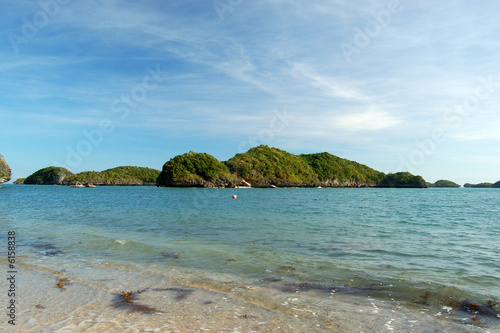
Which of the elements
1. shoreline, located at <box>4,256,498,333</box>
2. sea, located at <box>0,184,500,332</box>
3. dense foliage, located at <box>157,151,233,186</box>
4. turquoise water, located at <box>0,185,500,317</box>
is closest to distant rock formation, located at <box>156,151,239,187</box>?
dense foliage, located at <box>157,151,233,186</box>

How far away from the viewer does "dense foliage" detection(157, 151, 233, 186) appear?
154250mm

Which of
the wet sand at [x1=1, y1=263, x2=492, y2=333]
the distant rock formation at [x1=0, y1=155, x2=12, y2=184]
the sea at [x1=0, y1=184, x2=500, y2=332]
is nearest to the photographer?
the wet sand at [x1=1, y1=263, x2=492, y2=333]

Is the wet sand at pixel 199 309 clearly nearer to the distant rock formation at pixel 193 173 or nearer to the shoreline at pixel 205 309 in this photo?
the shoreline at pixel 205 309

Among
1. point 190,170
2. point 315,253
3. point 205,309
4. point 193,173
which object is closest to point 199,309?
point 205,309

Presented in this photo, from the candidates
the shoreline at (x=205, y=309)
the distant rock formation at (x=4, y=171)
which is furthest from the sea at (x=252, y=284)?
the distant rock formation at (x=4, y=171)

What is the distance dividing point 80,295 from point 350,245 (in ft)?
40.1

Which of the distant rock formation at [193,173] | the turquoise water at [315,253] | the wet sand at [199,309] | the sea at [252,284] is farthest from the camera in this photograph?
the distant rock formation at [193,173]

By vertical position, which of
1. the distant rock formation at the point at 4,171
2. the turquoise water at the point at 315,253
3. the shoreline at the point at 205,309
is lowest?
the turquoise water at the point at 315,253

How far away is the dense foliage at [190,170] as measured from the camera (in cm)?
15425

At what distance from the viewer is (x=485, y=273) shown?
10.8 m

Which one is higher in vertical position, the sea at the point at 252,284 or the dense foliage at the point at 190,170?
the dense foliage at the point at 190,170

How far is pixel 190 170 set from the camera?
159 metres

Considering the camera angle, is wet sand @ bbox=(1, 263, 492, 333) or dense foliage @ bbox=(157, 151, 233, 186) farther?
dense foliage @ bbox=(157, 151, 233, 186)

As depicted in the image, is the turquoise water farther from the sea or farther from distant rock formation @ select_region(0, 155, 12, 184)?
distant rock formation @ select_region(0, 155, 12, 184)
